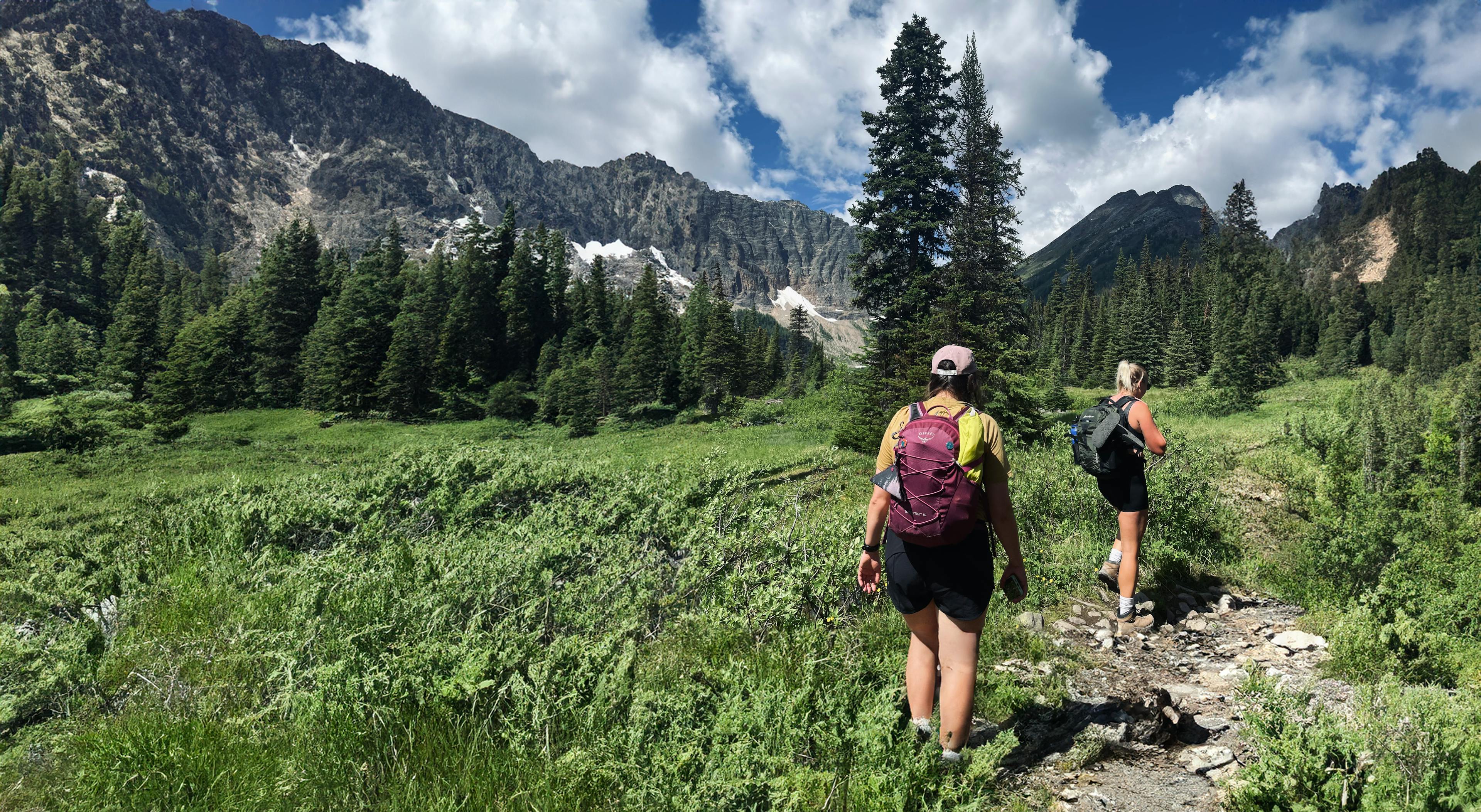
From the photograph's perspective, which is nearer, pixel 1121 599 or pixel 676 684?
pixel 676 684

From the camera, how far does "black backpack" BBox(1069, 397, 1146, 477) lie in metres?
5.31

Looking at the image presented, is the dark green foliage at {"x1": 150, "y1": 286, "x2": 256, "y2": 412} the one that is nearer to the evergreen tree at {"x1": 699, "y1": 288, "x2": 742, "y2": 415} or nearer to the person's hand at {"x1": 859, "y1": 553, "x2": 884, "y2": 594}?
the evergreen tree at {"x1": 699, "y1": 288, "x2": 742, "y2": 415}

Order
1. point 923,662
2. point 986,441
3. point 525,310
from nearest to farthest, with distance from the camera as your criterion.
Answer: point 986,441, point 923,662, point 525,310

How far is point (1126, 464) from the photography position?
212 inches

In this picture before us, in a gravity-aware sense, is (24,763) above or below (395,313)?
below

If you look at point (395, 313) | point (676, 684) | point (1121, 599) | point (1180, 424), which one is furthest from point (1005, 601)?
point (395, 313)

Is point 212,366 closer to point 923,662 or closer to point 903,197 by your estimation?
point 903,197

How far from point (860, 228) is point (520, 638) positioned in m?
22.1

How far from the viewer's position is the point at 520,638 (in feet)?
12.1

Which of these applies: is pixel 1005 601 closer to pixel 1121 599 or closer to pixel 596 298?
pixel 1121 599

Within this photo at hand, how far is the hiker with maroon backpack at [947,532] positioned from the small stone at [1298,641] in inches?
121

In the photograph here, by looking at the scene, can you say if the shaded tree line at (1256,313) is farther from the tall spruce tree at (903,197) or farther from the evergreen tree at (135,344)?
the evergreen tree at (135,344)

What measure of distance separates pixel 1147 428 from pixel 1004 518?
9.34 feet

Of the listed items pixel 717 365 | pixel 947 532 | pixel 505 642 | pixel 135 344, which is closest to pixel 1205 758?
pixel 947 532
